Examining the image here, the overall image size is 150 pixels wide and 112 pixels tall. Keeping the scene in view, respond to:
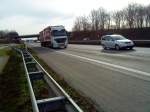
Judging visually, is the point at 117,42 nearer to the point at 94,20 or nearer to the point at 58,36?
the point at 58,36

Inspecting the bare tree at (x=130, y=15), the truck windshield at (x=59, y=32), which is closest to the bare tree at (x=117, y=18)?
the bare tree at (x=130, y=15)

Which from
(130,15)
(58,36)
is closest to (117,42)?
(58,36)

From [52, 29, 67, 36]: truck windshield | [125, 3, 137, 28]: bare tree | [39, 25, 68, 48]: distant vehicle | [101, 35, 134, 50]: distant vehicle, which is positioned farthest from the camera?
[125, 3, 137, 28]: bare tree

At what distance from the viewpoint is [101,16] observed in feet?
467

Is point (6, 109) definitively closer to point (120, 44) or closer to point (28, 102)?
point (28, 102)

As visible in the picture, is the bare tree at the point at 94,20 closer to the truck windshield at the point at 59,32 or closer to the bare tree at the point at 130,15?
the bare tree at the point at 130,15

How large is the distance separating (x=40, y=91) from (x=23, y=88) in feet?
4.28

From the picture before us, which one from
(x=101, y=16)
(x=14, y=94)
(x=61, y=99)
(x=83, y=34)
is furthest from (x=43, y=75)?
(x=101, y=16)

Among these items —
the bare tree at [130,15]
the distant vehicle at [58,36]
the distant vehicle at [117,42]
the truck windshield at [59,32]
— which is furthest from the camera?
the bare tree at [130,15]

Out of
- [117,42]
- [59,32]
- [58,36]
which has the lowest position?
[117,42]

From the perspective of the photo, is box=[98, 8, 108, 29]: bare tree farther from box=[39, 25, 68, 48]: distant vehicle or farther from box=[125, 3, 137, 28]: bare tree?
box=[39, 25, 68, 48]: distant vehicle

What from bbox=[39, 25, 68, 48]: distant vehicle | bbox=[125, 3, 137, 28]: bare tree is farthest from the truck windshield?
bbox=[125, 3, 137, 28]: bare tree

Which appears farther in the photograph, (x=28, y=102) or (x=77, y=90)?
(x=77, y=90)

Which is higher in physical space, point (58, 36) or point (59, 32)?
point (59, 32)
